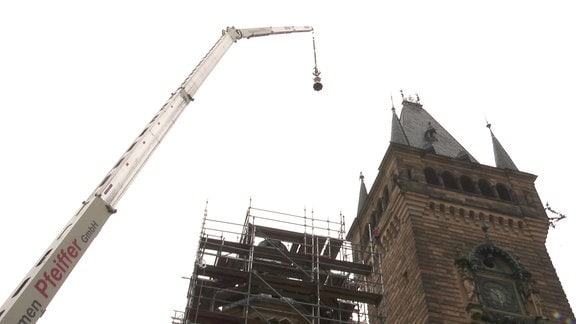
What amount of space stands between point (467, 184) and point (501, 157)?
15.6 ft

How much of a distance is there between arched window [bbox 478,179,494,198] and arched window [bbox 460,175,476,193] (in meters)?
0.47

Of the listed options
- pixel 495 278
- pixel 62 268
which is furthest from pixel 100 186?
pixel 495 278

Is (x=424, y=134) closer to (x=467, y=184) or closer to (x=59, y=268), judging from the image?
(x=467, y=184)

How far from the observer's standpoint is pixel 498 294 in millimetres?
27594

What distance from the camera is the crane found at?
12094mm

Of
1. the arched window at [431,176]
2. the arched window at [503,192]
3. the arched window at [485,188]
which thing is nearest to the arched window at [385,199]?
the arched window at [431,176]

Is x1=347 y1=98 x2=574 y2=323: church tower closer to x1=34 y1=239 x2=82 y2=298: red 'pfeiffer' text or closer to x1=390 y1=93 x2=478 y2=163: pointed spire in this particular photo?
x1=390 y1=93 x2=478 y2=163: pointed spire

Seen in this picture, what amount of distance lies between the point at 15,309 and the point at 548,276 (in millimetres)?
24362

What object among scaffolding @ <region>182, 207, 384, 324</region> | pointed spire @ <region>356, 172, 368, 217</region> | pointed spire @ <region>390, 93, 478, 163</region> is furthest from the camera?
pointed spire @ <region>356, 172, 368, 217</region>

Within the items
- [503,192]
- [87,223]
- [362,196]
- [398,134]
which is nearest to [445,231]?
[503,192]

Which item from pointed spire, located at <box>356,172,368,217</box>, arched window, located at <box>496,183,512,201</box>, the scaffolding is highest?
pointed spire, located at <box>356,172,368,217</box>

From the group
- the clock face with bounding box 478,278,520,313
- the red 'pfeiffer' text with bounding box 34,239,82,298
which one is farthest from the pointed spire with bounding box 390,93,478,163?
the red 'pfeiffer' text with bounding box 34,239,82,298

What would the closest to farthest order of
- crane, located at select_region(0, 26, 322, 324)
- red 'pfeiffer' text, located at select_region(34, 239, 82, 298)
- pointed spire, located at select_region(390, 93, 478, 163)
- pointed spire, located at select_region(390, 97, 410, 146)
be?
crane, located at select_region(0, 26, 322, 324) → red 'pfeiffer' text, located at select_region(34, 239, 82, 298) → pointed spire, located at select_region(390, 97, 410, 146) → pointed spire, located at select_region(390, 93, 478, 163)

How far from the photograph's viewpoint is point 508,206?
32.6 metres
